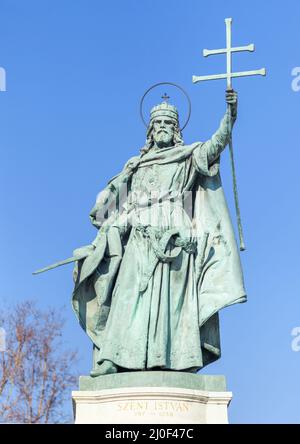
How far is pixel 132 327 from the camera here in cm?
1716

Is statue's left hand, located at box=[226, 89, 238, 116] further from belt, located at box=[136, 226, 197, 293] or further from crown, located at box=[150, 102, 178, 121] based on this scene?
belt, located at box=[136, 226, 197, 293]

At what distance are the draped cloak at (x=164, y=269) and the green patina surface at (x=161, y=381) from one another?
0.88ft

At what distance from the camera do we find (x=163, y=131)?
61.8 ft

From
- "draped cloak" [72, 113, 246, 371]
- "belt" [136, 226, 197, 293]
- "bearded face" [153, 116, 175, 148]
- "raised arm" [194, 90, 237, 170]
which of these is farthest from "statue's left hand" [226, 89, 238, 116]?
"belt" [136, 226, 197, 293]

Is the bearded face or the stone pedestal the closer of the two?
the stone pedestal

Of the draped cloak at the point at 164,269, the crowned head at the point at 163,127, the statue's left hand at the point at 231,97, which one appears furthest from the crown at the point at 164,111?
the statue's left hand at the point at 231,97

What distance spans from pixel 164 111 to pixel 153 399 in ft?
18.8

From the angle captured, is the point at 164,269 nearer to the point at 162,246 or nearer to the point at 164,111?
the point at 162,246

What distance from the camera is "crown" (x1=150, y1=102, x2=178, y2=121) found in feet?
62.1

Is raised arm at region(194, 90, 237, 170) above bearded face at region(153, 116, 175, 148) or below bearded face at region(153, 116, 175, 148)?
below

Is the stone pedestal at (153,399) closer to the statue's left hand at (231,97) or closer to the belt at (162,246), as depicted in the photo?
the belt at (162,246)

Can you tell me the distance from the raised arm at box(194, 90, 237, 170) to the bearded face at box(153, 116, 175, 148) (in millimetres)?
705
